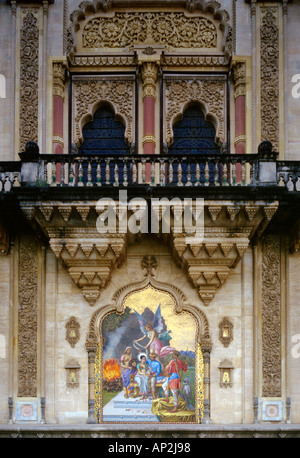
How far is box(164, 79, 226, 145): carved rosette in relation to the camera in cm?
1485

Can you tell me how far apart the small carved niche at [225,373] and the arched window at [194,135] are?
3.91 metres

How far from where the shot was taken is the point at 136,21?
50.6ft

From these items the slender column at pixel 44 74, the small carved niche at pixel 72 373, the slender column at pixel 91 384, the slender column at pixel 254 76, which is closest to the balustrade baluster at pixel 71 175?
the slender column at pixel 44 74

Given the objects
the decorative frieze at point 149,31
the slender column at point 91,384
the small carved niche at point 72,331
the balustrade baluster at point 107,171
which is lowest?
the slender column at point 91,384

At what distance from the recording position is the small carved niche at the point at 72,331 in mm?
13992

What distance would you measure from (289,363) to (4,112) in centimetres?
680

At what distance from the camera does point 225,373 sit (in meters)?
13.8

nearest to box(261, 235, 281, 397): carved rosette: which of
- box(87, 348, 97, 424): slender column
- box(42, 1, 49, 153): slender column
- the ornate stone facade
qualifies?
the ornate stone facade

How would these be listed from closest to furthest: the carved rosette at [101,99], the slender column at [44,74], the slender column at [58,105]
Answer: the slender column at [44,74]
the slender column at [58,105]
the carved rosette at [101,99]

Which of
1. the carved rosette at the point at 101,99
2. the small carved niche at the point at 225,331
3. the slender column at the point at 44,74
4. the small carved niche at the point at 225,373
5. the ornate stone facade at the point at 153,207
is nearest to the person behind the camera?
the ornate stone facade at the point at 153,207

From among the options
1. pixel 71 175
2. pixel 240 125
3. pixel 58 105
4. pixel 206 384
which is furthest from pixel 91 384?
pixel 240 125

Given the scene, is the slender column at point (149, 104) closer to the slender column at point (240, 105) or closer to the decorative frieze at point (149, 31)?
the decorative frieze at point (149, 31)

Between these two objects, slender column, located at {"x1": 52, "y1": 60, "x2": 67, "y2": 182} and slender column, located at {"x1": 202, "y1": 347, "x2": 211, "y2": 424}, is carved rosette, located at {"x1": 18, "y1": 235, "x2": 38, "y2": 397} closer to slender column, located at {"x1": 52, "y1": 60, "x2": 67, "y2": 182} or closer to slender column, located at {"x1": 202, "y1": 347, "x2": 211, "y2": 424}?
slender column, located at {"x1": 52, "y1": 60, "x2": 67, "y2": 182}
